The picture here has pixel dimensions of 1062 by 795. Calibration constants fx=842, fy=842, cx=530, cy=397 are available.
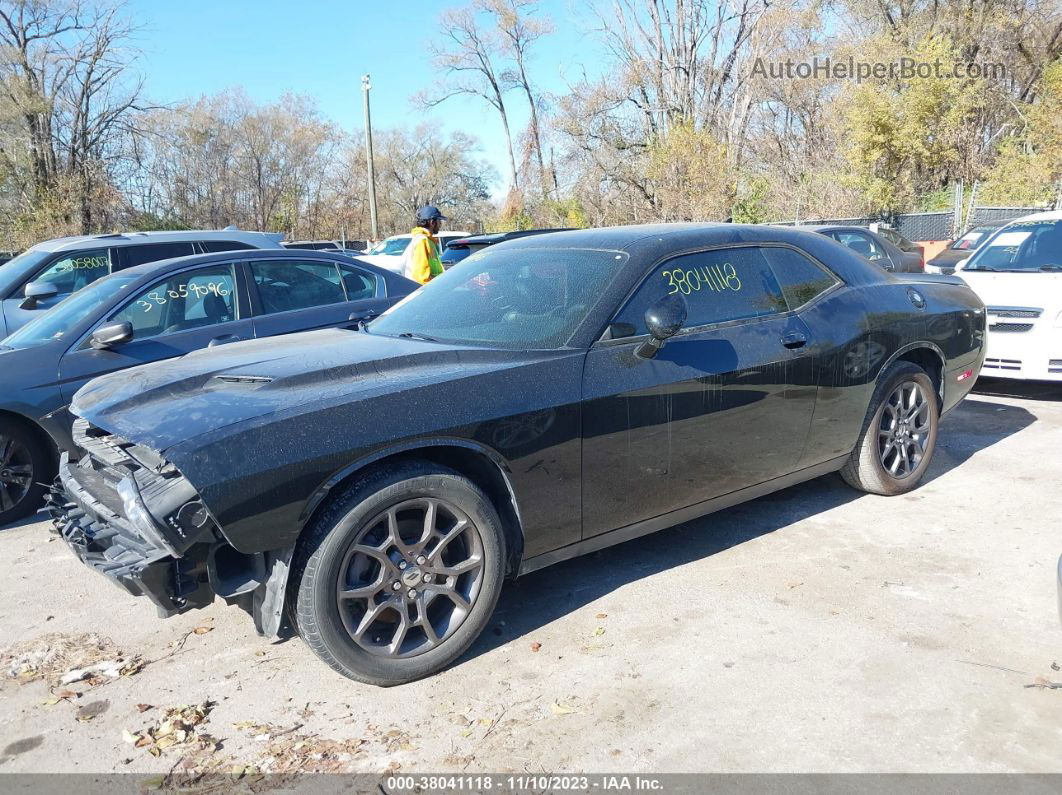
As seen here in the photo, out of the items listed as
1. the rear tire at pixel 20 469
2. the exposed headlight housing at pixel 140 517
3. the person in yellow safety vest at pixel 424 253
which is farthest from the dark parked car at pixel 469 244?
the exposed headlight housing at pixel 140 517

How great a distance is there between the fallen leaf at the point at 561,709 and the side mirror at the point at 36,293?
6.74 metres

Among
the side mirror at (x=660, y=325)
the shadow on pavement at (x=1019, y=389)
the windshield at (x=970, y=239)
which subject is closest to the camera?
the side mirror at (x=660, y=325)

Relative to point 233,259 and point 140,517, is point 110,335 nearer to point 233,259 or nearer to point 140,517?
point 233,259

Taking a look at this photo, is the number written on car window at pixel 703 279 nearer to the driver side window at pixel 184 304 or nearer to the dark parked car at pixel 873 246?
the driver side window at pixel 184 304

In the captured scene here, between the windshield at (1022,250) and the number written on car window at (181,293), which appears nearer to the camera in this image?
the number written on car window at (181,293)

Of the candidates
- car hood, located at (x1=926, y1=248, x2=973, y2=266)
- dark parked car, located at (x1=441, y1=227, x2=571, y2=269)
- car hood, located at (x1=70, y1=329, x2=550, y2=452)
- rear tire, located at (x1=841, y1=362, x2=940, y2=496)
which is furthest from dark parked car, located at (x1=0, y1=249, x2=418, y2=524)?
car hood, located at (x1=926, y1=248, x2=973, y2=266)

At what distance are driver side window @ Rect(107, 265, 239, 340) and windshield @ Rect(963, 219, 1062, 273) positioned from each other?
276 inches

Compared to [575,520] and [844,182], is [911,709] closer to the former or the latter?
[575,520]

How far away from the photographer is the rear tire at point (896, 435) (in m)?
4.89

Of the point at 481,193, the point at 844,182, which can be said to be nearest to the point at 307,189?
the point at 481,193

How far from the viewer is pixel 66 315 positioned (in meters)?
5.98

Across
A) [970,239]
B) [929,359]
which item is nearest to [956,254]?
[970,239]

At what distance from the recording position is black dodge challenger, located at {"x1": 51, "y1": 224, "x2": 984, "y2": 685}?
294 centimetres

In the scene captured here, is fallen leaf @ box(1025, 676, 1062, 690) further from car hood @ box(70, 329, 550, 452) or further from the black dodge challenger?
car hood @ box(70, 329, 550, 452)
